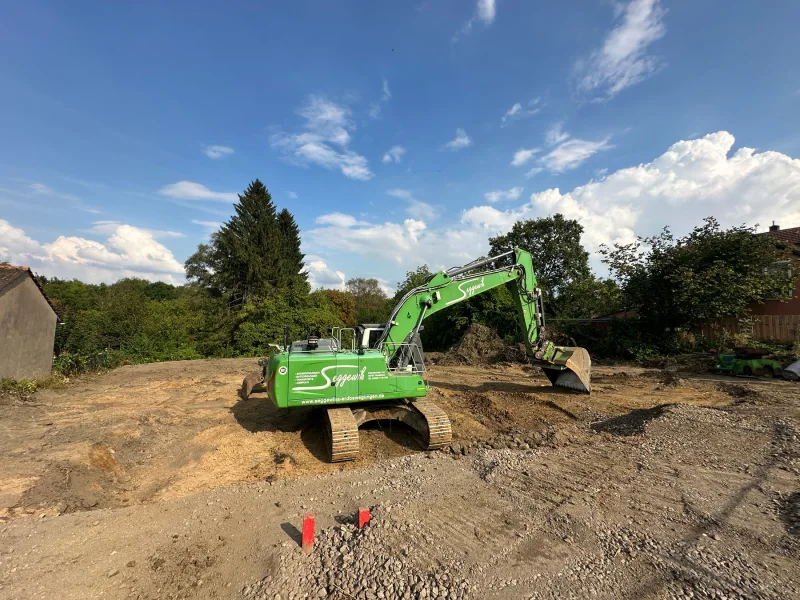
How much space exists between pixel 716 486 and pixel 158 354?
25.8 meters

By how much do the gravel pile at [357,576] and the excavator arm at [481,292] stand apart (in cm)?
404

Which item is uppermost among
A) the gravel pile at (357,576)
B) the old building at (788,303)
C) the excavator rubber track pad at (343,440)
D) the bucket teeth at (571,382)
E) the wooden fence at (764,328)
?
the old building at (788,303)

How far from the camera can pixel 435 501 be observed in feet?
15.3

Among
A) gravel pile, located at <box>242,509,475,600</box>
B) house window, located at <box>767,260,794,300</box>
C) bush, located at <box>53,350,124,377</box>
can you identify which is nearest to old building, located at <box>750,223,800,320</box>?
house window, located at <box>767,260,794,300</box>

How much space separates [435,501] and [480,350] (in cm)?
1596

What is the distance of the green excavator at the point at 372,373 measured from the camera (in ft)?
21.5

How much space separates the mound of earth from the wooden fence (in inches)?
363

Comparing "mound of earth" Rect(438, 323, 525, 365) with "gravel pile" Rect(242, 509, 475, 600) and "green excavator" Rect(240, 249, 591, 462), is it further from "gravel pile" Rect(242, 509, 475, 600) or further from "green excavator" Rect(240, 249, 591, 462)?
"gravel pile" Rect(242, 509, 475, 600)

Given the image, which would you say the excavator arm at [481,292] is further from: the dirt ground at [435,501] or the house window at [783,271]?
the house window at [783,271]

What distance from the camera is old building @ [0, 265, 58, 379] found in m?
11.9

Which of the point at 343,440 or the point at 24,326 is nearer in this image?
the point at 343,440

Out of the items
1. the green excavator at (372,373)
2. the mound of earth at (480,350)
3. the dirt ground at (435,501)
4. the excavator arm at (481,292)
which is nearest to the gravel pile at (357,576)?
the dirt ground at (435,501)

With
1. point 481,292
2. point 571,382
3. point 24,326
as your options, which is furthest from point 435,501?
point 24,326

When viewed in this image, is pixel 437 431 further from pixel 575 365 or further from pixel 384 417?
pixel 575 365
